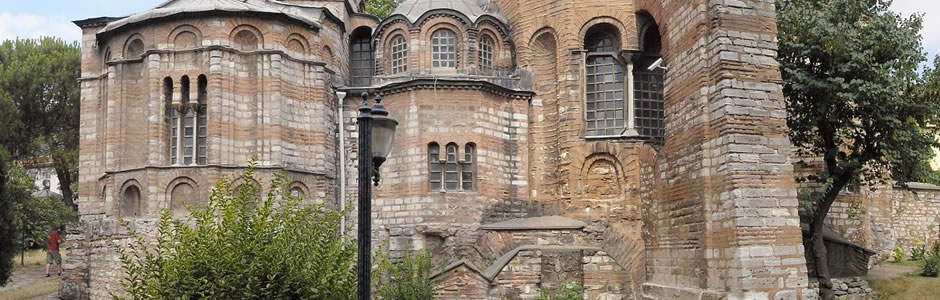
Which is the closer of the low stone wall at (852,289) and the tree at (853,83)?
the tree at (853,83)

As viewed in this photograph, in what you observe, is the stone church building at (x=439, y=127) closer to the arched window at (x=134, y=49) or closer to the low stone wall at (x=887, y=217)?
the arched window at (x=134, y=49)

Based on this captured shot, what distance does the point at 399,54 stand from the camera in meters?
22.2

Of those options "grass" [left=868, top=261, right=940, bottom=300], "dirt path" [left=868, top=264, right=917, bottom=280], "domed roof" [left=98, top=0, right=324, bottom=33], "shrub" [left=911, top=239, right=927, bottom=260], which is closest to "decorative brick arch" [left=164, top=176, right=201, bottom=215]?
"domed roof" [left=98, top=0, right=324, bottom=33]

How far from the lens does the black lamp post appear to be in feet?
25.7

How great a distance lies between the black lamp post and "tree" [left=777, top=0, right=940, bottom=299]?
→ 11743mm

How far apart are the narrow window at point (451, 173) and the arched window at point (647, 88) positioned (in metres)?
4.66

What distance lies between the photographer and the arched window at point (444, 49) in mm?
21688

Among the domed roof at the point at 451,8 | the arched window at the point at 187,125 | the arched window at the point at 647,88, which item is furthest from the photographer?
the domed roof at the point at 451,8

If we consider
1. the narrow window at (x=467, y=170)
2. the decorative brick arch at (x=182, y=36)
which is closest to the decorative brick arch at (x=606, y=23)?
the narrow window at (x=467, y=170)

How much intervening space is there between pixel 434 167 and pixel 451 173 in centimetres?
47

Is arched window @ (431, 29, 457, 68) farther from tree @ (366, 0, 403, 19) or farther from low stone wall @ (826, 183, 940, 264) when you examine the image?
tree @ (366, 0, 403, 19)

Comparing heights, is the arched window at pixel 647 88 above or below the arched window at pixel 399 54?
below

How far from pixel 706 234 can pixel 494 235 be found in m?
6.09

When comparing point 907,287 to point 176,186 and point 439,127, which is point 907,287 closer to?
point 439,127
